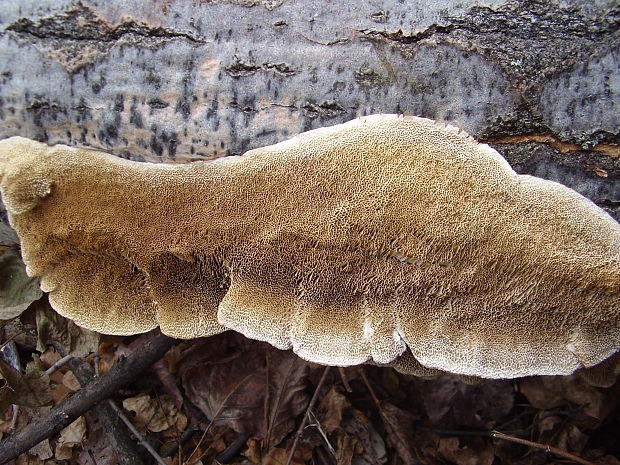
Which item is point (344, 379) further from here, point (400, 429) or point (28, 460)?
point (28, 460)

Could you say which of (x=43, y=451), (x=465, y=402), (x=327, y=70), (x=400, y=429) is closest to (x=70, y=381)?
(x=43, y=451)

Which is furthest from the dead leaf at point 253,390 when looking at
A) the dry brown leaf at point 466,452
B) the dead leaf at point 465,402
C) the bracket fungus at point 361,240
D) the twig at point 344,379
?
the bracket fungus at point 361,240

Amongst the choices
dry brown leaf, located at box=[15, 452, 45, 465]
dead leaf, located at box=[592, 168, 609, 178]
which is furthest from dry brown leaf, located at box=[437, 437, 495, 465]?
dry brown leaf, located at box=[15, 452, 45, 465]

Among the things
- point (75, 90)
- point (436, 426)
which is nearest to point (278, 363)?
point (436, 426)

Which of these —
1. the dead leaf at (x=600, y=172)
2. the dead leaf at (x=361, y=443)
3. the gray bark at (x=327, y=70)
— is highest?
the gray bark at (x=327, y=70)

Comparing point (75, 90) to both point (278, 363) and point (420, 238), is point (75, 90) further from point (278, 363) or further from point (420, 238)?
point (278, 363)

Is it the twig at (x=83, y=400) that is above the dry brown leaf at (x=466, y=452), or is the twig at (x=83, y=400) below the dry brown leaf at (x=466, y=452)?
above

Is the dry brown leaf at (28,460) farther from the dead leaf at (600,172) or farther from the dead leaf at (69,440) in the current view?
the dead leaf at (600,172)

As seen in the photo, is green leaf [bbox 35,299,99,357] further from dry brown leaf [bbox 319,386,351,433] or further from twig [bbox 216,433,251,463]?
dry brown leaf [bbox 319,386,351,433]
